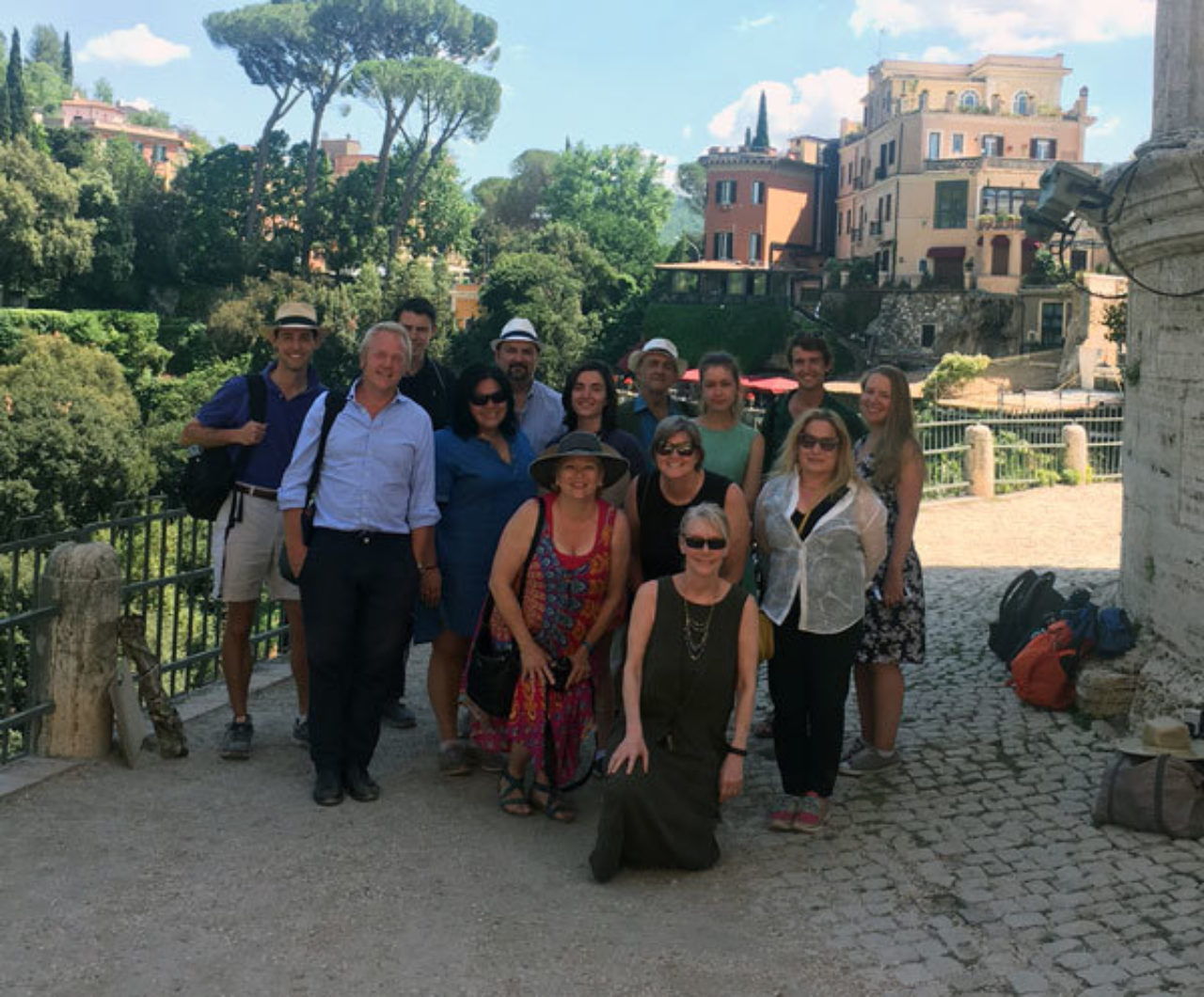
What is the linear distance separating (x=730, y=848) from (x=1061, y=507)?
1228cm

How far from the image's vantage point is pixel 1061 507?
15.9 meters

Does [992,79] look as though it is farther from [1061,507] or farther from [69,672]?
[69,672]

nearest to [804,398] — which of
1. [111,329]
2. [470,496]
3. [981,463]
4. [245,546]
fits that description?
[470,496]

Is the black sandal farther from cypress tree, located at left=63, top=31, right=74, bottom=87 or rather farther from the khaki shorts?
cypress tree, located at left=63, top=31, right=74, bottom=87

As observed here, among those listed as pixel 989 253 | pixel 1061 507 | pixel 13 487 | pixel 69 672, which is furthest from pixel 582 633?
pixel 989 253

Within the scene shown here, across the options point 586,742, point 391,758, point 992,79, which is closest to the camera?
point 391,758

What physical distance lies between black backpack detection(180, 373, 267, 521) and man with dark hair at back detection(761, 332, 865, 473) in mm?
2254

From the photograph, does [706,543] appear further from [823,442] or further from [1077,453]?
[1077,453]

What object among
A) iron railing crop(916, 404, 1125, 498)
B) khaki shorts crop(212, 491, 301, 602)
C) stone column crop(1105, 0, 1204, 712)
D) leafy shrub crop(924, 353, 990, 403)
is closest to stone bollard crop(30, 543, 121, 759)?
khaki shorts crop(212, 491, 301, 602)

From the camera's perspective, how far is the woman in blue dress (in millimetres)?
5312

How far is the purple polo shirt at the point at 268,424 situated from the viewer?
537cm

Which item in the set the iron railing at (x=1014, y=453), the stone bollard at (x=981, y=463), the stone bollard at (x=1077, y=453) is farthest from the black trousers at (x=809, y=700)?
the stone bollard at (x=1077, y=453)

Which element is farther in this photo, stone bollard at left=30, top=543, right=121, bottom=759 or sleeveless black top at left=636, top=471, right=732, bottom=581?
stone bollard at left=30, top=543, right=121, bottom=759

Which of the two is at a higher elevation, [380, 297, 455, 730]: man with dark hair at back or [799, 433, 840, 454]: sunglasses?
[380, 297, 455, 730]: man with dark hair at back
